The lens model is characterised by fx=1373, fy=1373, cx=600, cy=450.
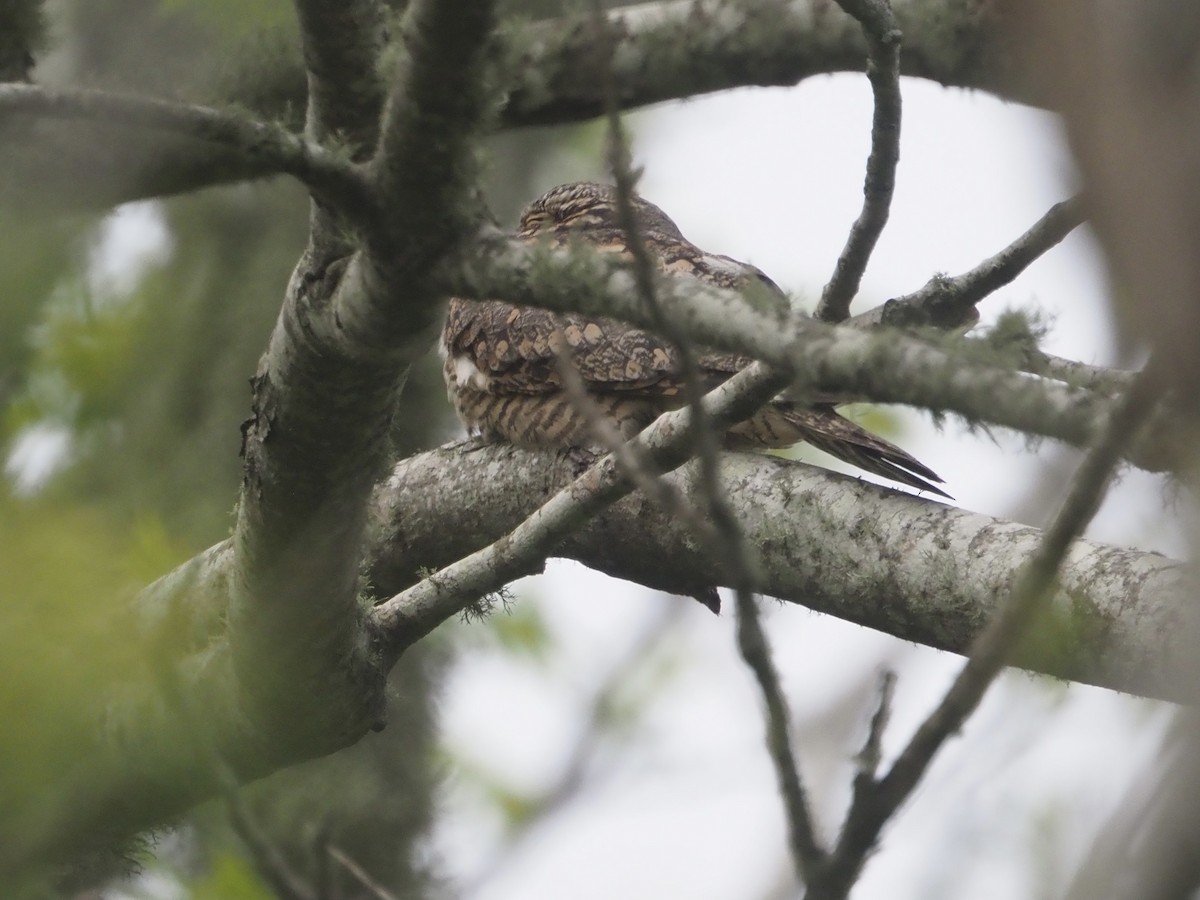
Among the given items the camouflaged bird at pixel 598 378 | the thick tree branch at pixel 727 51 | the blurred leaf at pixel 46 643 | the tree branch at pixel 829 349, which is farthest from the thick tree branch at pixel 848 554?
the blurred leaf at pixel 46 643

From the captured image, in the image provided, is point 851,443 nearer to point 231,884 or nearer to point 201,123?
point 231,884

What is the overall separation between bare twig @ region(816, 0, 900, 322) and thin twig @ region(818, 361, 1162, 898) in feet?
3.44

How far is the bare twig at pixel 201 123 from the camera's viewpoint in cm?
205

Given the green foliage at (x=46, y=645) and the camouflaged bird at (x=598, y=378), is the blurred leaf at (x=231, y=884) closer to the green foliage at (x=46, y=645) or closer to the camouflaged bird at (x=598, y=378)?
the green foliage at (x=46, y=645)

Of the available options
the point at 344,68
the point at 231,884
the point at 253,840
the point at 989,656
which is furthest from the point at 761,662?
the point at 231,884

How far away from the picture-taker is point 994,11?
3809mm

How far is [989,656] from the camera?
1.36 m

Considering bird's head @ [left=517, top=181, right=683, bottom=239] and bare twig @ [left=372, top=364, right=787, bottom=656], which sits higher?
bird's head @ [left=517, top=181, right=683, bottom=239]

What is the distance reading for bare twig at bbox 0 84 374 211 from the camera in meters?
2.05

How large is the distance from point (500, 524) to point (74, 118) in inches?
84.0

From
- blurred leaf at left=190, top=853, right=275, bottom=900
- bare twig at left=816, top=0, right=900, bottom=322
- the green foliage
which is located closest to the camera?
the green foliage

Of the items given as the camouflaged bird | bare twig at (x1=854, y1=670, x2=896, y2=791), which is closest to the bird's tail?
the camouflaged bird

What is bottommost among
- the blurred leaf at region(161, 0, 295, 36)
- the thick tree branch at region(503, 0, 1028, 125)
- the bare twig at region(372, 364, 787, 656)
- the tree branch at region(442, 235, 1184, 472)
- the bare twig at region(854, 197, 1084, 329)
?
the tree branch at region(442, 235, 1184, 472)

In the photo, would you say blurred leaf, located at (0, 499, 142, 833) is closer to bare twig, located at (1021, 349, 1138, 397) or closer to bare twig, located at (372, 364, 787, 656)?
bare twig, located at (372, 364, 787, 656)
